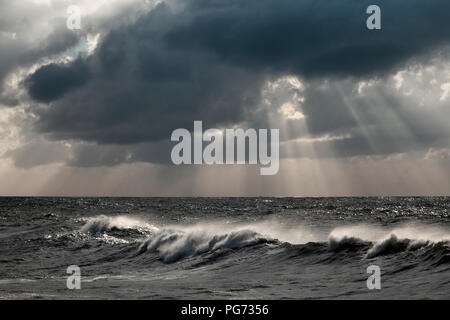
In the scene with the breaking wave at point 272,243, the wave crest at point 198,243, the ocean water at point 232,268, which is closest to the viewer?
the ocean water at point 232,268

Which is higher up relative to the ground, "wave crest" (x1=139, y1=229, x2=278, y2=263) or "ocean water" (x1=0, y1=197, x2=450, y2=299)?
"wave crest" (x1=139, y1=229, x2=278, y2=263)

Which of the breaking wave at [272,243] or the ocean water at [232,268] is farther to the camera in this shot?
the breaking wave at [272,243]

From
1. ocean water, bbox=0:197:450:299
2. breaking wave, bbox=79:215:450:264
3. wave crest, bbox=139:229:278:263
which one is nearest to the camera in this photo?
ocean water, bbox=0:197:450:299

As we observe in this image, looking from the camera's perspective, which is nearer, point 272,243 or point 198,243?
point 272,243

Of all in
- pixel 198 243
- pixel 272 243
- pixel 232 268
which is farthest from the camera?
pixel 198 243

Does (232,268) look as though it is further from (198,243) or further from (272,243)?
(198,243)

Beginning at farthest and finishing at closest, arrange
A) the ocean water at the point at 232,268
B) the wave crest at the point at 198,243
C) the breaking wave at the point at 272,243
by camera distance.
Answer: the wave crest at the point at 198,243 → the breaking wave at the point at 272,243 → the ocean water at the point at 232,268

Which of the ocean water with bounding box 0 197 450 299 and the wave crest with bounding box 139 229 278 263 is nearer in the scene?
the ocean water with bounding box 0 197 450 299

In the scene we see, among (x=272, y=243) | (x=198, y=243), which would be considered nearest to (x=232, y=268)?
(x=272, y=243)

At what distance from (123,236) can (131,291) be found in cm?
2443

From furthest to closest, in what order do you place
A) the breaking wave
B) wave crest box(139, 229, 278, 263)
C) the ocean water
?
1. wave crest box(139, 229, 278, 263)
2. the breaking wave
3. the ocean water

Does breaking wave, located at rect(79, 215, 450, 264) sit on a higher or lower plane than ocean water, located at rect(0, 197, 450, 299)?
higher
